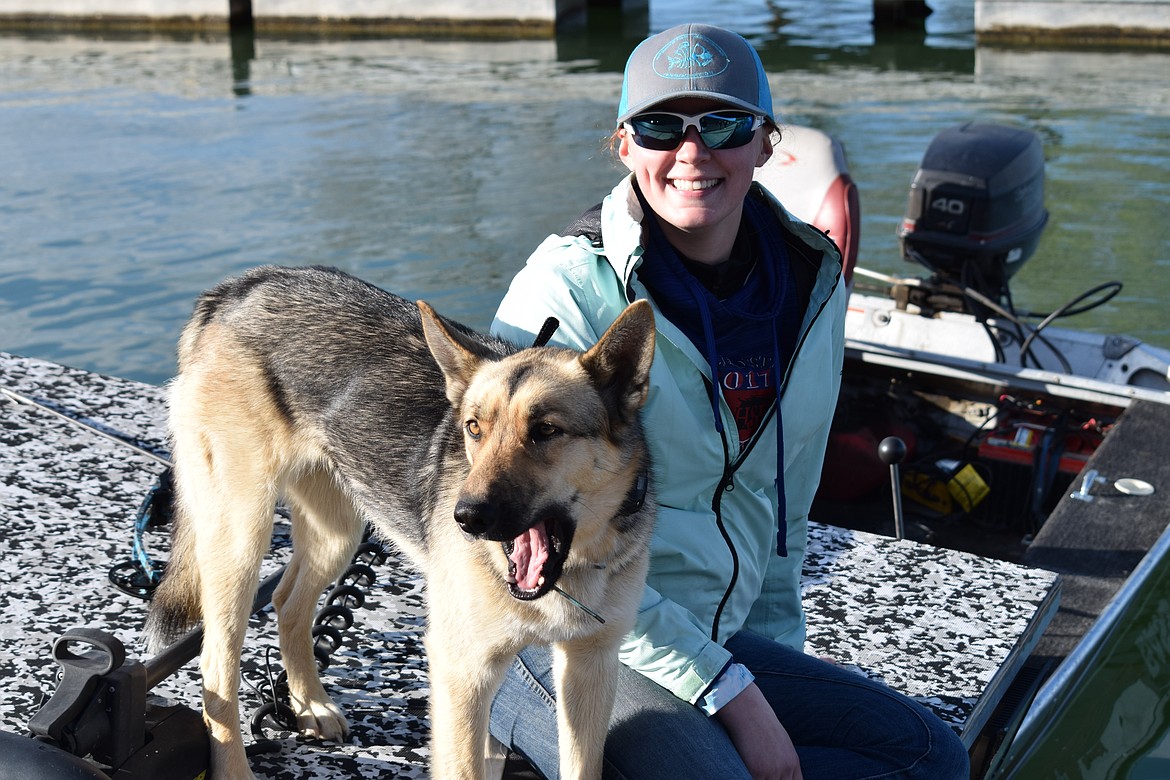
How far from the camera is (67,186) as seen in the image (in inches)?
502

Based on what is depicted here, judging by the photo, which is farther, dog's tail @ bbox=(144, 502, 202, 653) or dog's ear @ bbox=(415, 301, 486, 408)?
dog's tail @ bbox=(144, 502, 202, 653)

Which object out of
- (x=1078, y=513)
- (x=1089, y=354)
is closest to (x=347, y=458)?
(x=1078, y=513)

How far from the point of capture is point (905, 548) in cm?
385

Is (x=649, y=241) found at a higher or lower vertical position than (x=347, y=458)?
higher

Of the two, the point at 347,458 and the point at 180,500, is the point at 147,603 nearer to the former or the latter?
the point at 180,500

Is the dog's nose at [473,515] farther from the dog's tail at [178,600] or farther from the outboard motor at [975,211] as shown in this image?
the outboard motor at [975,211]

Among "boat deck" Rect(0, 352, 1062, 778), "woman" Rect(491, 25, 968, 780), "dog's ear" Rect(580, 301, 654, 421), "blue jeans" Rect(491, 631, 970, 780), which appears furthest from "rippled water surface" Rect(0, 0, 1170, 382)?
"dog's ear" Rect(580, 301, 654, 421)

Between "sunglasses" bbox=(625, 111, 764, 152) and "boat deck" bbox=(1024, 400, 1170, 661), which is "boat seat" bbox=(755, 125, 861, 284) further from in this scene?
"sunglasses" bbox=(625, 111, 764, 152)

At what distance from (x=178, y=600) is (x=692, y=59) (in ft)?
5.95

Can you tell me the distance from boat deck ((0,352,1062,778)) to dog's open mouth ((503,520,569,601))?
768 millimetres

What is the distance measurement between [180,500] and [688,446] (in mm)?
1325

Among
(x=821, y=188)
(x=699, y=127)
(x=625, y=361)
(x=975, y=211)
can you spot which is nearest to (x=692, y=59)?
(x=699, y=127)

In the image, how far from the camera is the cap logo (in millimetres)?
2459

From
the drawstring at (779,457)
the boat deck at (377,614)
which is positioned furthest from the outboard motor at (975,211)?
the drawstring at (779,457)
